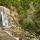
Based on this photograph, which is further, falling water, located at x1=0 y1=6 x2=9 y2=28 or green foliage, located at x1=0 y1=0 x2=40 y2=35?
green foliage, located at x1=0 y1=0 x2=40 y2=35

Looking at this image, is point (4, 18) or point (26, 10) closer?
point (4, 18)

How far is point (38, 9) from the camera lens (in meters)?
7.01

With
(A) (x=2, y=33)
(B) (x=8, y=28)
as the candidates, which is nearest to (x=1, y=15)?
(B) (x=8, y=28)

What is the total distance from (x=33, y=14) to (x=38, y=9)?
0.82 feet

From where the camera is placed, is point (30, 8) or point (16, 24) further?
point (30, 8)

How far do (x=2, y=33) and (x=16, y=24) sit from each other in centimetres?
137

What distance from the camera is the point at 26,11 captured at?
703cm

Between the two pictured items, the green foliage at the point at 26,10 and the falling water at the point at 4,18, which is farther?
the green foliage at the point at 26,10

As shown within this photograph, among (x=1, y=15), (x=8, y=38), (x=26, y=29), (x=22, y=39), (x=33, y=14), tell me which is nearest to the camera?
(x=8, y=38)

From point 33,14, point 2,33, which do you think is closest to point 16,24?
point 33,14

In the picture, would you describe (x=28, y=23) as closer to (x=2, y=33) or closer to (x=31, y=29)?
(x=31, y=29)

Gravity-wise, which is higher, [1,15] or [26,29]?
[1,15]

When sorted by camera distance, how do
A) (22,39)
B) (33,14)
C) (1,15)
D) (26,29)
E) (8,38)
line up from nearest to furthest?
(8,38), (22,39), (1,15), (26,29), (33,14)

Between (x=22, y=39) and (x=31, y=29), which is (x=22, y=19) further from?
(x=22, y=39)
